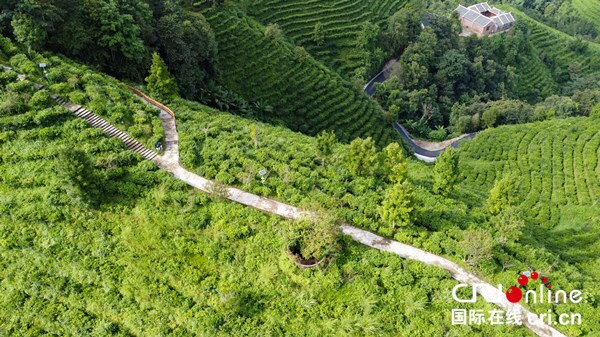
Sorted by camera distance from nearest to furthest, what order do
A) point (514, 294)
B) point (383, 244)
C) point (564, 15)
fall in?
Answer: 1. point (514, 294)
2. point (383, 244)
3. point (564, 15)

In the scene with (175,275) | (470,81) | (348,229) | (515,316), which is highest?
(515,316)

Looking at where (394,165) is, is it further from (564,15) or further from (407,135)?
(564,15)

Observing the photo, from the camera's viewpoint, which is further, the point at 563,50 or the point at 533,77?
the point at 563,50

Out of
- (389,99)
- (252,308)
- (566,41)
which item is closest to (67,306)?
(252,308)

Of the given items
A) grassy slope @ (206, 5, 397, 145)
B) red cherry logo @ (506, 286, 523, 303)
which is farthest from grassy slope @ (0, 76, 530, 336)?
grassy slope @ (206, 5, 397, 145)

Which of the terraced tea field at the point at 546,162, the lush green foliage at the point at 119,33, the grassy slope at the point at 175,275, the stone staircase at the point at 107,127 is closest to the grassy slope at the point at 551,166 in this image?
the terraced tea field at the point at 546,162

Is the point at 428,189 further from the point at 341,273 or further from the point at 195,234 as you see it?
the point at 195,234

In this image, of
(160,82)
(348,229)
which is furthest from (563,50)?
(160,82)

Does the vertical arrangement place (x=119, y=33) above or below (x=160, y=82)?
above
